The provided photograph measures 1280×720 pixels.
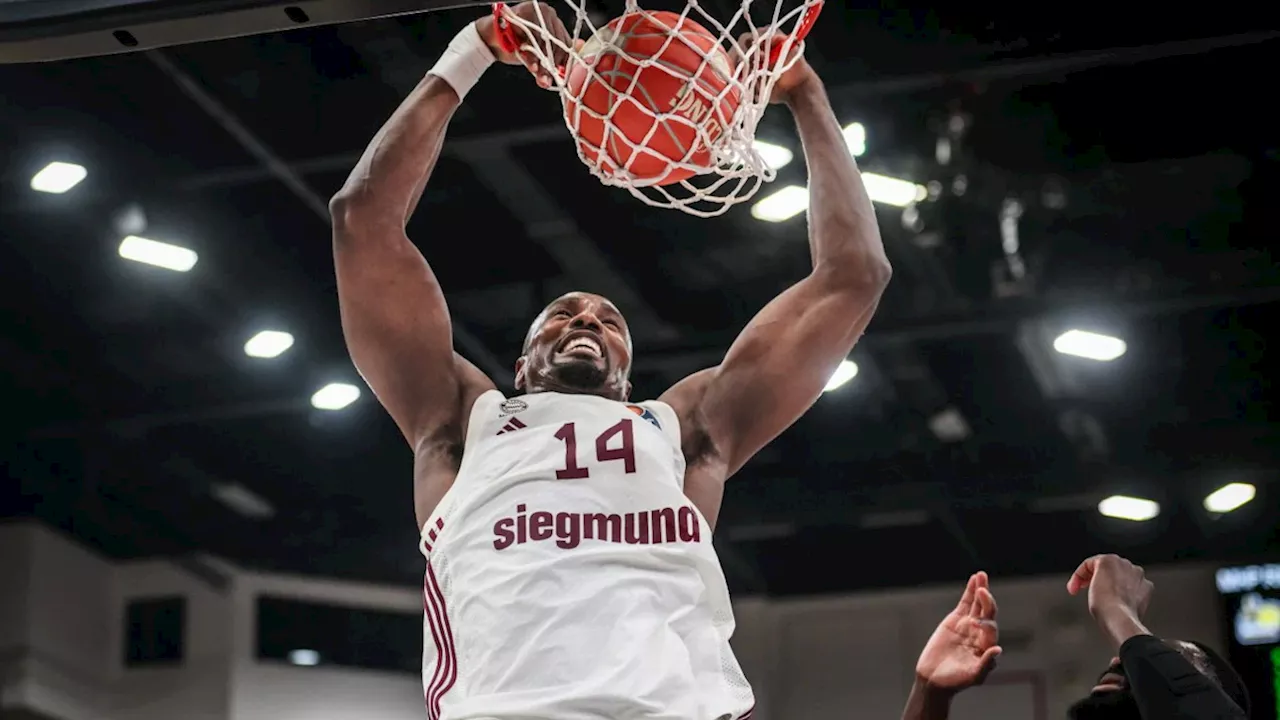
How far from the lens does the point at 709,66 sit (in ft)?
10.8

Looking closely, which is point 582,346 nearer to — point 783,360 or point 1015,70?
point 783,360

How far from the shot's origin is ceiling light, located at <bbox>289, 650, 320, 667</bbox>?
10.1 meters

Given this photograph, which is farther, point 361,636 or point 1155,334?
point 361,636

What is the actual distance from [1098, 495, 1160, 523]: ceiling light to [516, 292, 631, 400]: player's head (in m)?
6.33

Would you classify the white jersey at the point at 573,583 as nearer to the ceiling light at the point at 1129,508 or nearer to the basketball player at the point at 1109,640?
the basketball player at the point at 1109,640

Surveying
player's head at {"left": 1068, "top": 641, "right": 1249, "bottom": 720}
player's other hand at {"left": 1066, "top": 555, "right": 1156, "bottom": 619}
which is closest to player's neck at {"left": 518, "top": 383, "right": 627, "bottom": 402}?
player's other hand at {"left": 1066, "top": 555, "right": 1156, "bottom": 619}

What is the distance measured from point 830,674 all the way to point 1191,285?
3.72m

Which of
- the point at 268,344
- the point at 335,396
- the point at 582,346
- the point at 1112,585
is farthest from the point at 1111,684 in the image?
the point at 335,396

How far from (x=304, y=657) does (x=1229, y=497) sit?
184 inches

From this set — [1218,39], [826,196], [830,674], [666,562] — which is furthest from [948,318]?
[666,562]

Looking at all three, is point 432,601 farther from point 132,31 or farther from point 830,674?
point 830,674

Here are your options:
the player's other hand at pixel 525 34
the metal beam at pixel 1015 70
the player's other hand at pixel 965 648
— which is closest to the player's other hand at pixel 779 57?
the player's other hand at pixel 525 34

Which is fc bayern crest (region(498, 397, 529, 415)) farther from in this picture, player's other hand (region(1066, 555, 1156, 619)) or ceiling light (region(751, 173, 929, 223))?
ceiling light (region(751, 173, 929, 223))

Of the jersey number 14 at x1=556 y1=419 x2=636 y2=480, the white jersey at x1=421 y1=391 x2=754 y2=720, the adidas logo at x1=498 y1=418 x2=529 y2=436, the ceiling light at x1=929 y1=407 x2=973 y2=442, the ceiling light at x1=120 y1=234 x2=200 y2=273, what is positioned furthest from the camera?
the ceiling light at x1=929 y1=407 x2=973 y2=442
